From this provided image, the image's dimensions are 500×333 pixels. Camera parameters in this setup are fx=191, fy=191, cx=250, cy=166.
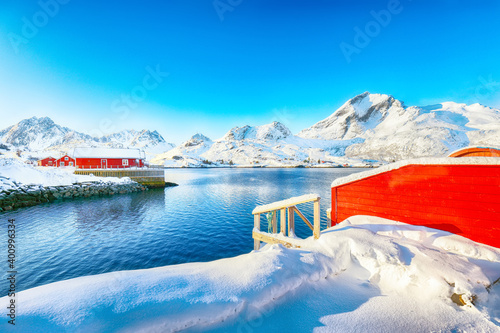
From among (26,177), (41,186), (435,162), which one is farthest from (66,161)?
(435,162)

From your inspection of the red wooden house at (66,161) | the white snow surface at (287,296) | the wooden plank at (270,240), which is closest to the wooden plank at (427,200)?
the white snow surface at (287,296)

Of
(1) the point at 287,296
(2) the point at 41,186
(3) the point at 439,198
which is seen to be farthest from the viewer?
(2) the point at 41,186

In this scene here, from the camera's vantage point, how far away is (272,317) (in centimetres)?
340

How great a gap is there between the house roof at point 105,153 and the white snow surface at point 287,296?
63358mm

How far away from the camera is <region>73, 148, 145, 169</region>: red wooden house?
5172cm

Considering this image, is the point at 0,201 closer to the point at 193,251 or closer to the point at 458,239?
the point at 193,251

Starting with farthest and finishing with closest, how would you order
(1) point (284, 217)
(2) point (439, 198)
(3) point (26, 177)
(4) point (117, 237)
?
(3) point (26, 177)
(4) point (117, 237)
(1) point (284, 217)
(2) point (439, 198)

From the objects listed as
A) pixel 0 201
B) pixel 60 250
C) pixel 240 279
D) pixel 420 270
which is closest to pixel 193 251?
pixel 60 250

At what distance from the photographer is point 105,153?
55.2m

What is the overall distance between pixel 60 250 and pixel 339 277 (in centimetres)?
1728

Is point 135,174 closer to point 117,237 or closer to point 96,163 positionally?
point 96,163

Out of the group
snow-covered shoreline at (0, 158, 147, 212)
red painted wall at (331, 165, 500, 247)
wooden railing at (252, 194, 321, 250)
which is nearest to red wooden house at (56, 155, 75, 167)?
snow-covered shoreline at (0, 158, 147, 212)

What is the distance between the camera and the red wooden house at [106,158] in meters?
51.7

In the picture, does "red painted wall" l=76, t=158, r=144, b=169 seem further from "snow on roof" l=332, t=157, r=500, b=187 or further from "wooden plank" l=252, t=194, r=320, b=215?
"snow on roof" l=332, t=157, r=500, b=187
